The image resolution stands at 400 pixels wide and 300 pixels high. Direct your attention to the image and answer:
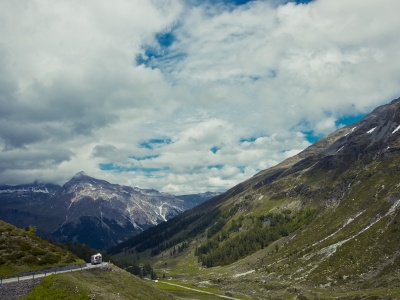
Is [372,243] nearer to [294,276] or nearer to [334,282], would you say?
[334,282]

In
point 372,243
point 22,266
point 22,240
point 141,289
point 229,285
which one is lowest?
point 229,285

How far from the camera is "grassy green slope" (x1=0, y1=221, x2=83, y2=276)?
7344cm

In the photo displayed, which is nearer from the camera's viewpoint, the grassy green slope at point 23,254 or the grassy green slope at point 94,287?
the grassy green slope at point 94,287

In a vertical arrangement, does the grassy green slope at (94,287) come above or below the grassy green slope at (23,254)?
below

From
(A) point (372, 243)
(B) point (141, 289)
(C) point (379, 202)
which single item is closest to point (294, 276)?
(A) point (372, 243)

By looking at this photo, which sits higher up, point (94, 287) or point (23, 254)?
point (23, 254)

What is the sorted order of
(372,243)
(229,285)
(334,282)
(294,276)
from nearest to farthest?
(334,282) < (372,243) < (294,276) < (229,285)

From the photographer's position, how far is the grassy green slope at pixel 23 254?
73438 mm

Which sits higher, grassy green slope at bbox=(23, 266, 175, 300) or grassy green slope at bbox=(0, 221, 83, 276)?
grassy green slope at bbox=(0, 221, 83, 276)

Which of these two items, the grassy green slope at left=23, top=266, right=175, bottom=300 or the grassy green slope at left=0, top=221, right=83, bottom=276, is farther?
the grassy green slope at left=0, top=221, right=83, bottom=276

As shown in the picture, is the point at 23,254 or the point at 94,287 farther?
the point at 23,254

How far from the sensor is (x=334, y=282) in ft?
483

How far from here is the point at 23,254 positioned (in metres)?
78.6

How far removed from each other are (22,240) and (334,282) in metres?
127
